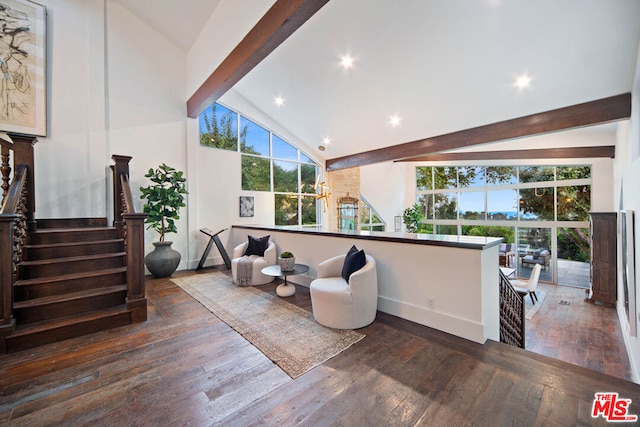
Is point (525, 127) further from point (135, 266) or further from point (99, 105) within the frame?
point (99, 105)

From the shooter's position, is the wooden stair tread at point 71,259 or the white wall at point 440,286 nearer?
the white wall at point 440,286

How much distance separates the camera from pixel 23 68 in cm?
412

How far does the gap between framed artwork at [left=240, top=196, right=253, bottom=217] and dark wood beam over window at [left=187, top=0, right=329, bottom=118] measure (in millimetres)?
2523

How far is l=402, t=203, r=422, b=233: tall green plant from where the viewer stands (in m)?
9.87

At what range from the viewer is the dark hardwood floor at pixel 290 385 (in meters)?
1.63

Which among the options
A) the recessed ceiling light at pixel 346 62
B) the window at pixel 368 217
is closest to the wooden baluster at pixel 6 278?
the recessed ceiling light at pixel 346 62

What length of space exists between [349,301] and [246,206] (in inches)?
184

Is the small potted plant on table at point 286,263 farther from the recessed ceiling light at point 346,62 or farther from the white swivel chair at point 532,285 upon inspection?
the white swivel chair at point 532,285

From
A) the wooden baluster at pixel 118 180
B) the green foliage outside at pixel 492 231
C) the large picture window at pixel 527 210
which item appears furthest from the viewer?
the green foliage outside at pixel 492 231

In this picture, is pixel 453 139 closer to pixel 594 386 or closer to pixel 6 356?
pixel 594 386

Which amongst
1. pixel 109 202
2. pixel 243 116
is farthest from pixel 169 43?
pixel 109 202

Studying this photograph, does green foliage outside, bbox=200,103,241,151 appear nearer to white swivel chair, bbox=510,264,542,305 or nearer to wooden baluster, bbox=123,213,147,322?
wooden baluster, bbox=123,213,147,322

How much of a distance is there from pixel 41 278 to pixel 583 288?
35.4 ft

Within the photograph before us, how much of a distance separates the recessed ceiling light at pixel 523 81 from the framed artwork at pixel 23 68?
7.53m
